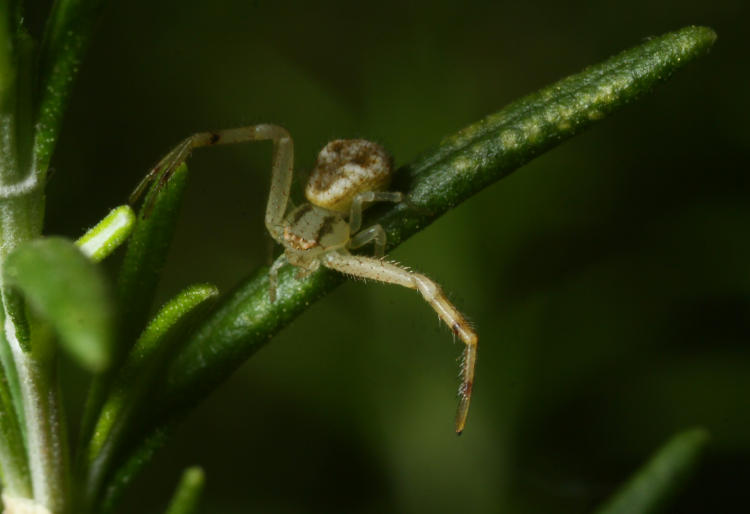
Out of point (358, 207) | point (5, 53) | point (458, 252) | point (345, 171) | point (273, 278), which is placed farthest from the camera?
point (458, 252)

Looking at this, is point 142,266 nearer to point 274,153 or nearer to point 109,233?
point 109,233

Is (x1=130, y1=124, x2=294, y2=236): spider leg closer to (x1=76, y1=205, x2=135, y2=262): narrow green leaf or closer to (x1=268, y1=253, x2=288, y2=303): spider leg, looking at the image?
(x1=268, y1=253, x2=288, y2=303): spider leg

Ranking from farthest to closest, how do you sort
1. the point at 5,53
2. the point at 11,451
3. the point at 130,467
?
the point at 130,467
the point at 11,451
the point at 5,53

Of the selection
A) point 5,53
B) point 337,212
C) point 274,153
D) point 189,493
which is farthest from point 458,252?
point 5,53

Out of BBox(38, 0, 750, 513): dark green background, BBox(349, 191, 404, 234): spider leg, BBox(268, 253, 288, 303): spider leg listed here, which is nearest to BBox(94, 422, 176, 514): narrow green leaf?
BBox(268, 253, 288, 303): spider leg

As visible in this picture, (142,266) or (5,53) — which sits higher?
(5,53)

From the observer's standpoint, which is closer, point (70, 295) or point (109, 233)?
point (70, 295)

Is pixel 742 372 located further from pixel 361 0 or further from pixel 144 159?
pixel 144 159
